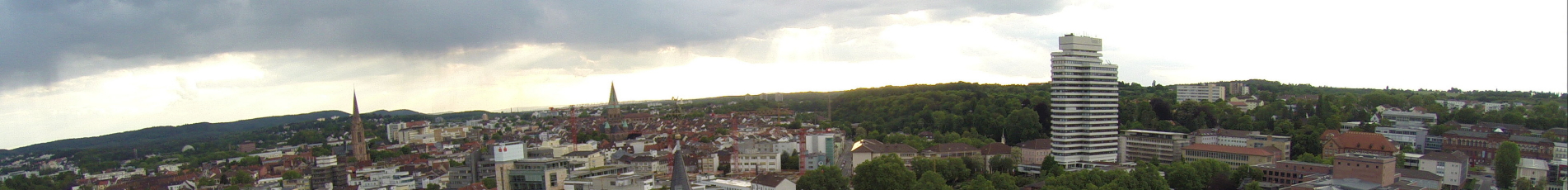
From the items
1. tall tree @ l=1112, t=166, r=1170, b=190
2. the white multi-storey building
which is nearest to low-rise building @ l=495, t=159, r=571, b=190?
tall tree @ l=1112, t=166, r=1170, b=190

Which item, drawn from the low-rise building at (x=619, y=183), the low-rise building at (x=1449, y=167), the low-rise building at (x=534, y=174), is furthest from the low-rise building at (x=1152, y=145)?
the low-rise building at (x=534, y=174)

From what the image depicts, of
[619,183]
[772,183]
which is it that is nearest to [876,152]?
[772,183]

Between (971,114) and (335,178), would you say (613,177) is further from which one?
(971,114)

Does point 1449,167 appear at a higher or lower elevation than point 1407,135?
lower

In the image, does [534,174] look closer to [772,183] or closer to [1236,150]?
[772,183]

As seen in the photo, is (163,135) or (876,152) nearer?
(876,152)

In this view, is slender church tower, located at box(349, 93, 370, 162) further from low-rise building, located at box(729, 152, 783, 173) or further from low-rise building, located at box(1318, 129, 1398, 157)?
low-rise building, located at box(1318, 129, 1398, 157)

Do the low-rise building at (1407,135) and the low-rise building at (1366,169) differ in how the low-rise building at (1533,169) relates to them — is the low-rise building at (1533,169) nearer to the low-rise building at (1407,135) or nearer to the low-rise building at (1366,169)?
the low-rise building at (1366,169)
